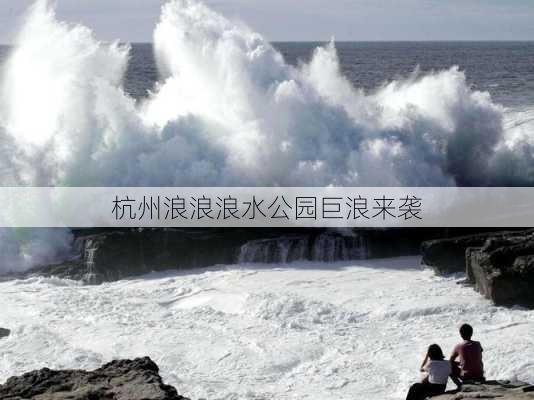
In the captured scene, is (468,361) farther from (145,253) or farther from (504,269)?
(145,253)

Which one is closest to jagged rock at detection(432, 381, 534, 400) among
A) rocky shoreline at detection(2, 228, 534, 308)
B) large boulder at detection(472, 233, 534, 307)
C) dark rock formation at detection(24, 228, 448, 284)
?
large boulder at detection(472, 233, 534, 307)

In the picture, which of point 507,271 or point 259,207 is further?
point 259,207

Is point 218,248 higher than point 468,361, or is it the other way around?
point 218,248

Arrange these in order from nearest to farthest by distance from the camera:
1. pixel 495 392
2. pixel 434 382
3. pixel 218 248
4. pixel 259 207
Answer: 1. pixel 495 392
2. pixel 434 382
3. pixel 218 248
4. pixel 259 207

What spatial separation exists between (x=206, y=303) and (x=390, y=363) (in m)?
3.73

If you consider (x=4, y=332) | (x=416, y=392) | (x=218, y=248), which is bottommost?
(x=416, y=392)

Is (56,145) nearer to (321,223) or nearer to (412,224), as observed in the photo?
(321,223)

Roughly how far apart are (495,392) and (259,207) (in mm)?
10496

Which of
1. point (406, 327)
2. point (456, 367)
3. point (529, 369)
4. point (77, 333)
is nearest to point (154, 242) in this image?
point (77, 333)

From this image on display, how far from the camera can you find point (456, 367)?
334 inches

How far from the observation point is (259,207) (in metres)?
18.2

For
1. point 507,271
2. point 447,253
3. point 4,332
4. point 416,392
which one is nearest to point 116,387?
point 416,392

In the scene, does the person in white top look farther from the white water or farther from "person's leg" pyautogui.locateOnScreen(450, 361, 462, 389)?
the white water

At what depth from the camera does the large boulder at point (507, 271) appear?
12.9 m
